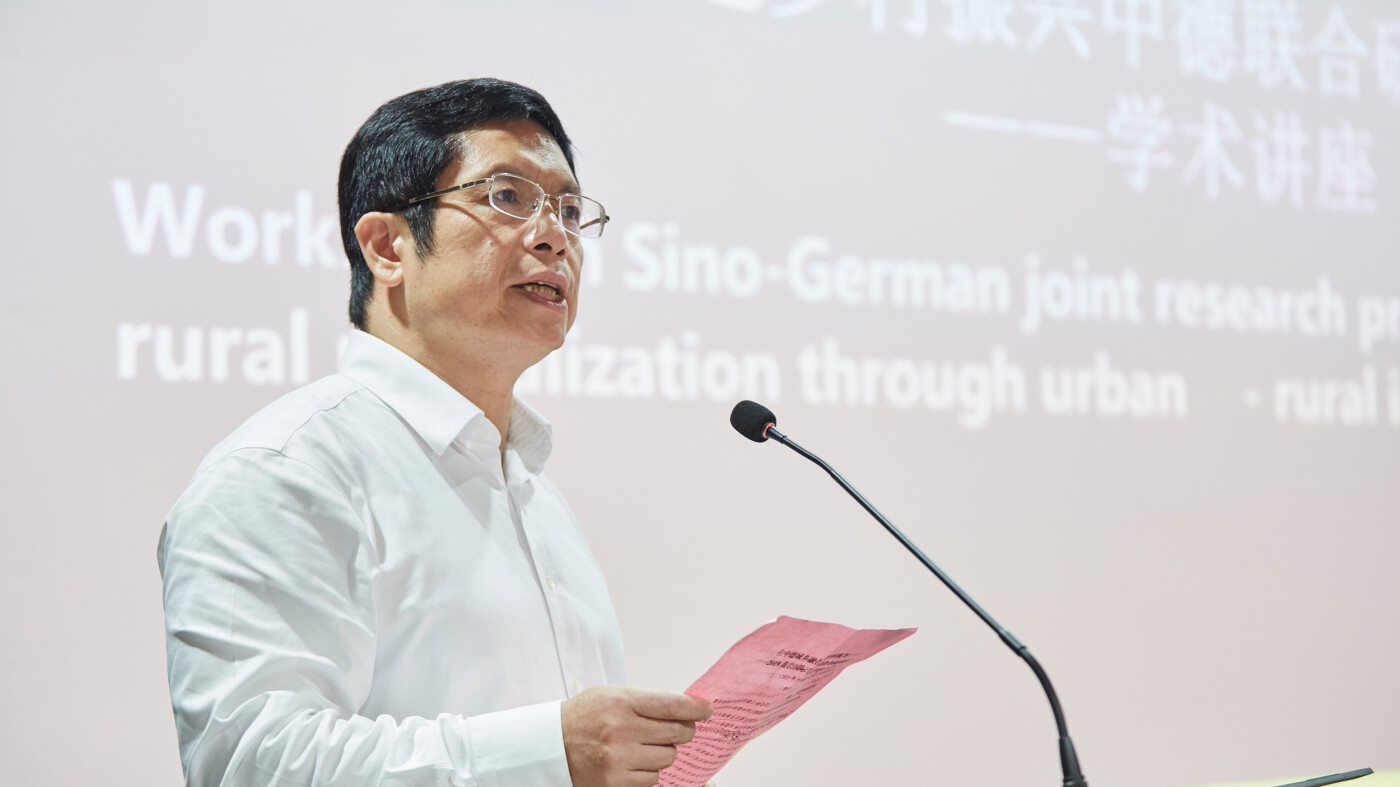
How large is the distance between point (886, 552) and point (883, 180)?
0.91 meters

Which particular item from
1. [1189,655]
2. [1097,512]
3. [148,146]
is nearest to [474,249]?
Answer: [148,146]

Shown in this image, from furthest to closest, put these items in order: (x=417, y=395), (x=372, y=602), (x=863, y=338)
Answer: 1. (x=863, y=338)
2. (x=417, y=395)
3. (x=372, y=602)

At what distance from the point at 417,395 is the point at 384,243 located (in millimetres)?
239

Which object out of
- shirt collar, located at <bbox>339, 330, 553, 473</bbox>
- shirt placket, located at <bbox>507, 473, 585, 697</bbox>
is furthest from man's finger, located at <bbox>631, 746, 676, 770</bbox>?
shirt collar, located at <bbox>339, 330, 553, 473</bbox>

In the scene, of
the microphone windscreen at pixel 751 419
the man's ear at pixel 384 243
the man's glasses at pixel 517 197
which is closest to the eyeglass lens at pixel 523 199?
the man's glasses at pixel 517 197

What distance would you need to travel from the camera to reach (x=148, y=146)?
2.26 meters

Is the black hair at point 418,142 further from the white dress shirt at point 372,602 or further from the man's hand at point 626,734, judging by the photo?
the man's hand at point 626,734

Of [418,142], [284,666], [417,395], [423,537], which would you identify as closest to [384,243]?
[418,142]

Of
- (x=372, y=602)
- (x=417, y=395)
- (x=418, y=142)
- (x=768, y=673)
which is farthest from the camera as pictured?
(x=418, y=142)

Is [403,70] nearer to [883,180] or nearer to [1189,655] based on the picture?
[883,180]

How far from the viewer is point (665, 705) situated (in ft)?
3.29

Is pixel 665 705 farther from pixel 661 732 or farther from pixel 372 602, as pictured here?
pixel 372 602

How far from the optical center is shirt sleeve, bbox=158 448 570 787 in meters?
1.00

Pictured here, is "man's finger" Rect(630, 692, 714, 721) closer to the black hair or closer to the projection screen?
the black hair
